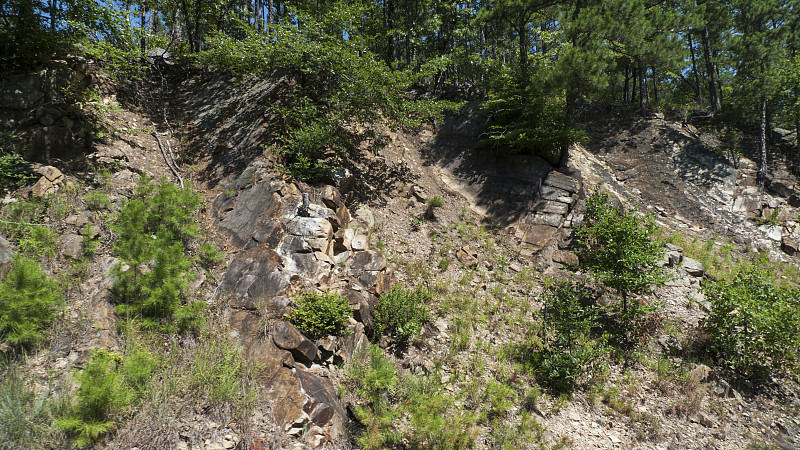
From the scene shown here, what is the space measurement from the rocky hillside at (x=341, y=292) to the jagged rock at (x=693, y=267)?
76 mm

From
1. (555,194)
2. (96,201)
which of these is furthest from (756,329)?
(96,201)

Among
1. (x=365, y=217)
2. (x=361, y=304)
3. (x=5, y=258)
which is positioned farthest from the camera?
(x=365, y=217)

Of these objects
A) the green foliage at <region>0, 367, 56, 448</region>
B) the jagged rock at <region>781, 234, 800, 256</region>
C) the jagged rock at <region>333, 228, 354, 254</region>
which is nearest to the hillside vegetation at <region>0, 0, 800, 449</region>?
the green foliage at <region>0, 367, 56, 448</region>

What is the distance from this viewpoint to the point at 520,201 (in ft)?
35.6

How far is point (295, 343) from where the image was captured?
5191mm

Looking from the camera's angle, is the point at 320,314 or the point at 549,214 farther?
the point at 549,214

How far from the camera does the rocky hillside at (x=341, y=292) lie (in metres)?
4.42

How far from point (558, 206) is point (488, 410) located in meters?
6.79

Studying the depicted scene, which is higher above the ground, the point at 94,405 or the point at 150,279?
the point at 150,279

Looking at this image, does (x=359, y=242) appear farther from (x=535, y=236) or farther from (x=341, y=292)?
(x=535, y=236)

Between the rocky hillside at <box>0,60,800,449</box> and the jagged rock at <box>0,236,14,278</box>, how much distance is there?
413 millimetres

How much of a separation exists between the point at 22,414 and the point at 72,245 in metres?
3.34

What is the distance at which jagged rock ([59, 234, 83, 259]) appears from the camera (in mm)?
5578

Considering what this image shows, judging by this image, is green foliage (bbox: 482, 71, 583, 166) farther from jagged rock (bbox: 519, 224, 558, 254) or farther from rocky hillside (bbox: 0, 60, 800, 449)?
jagged rock (bbox: 519, 224, 558, 254)
